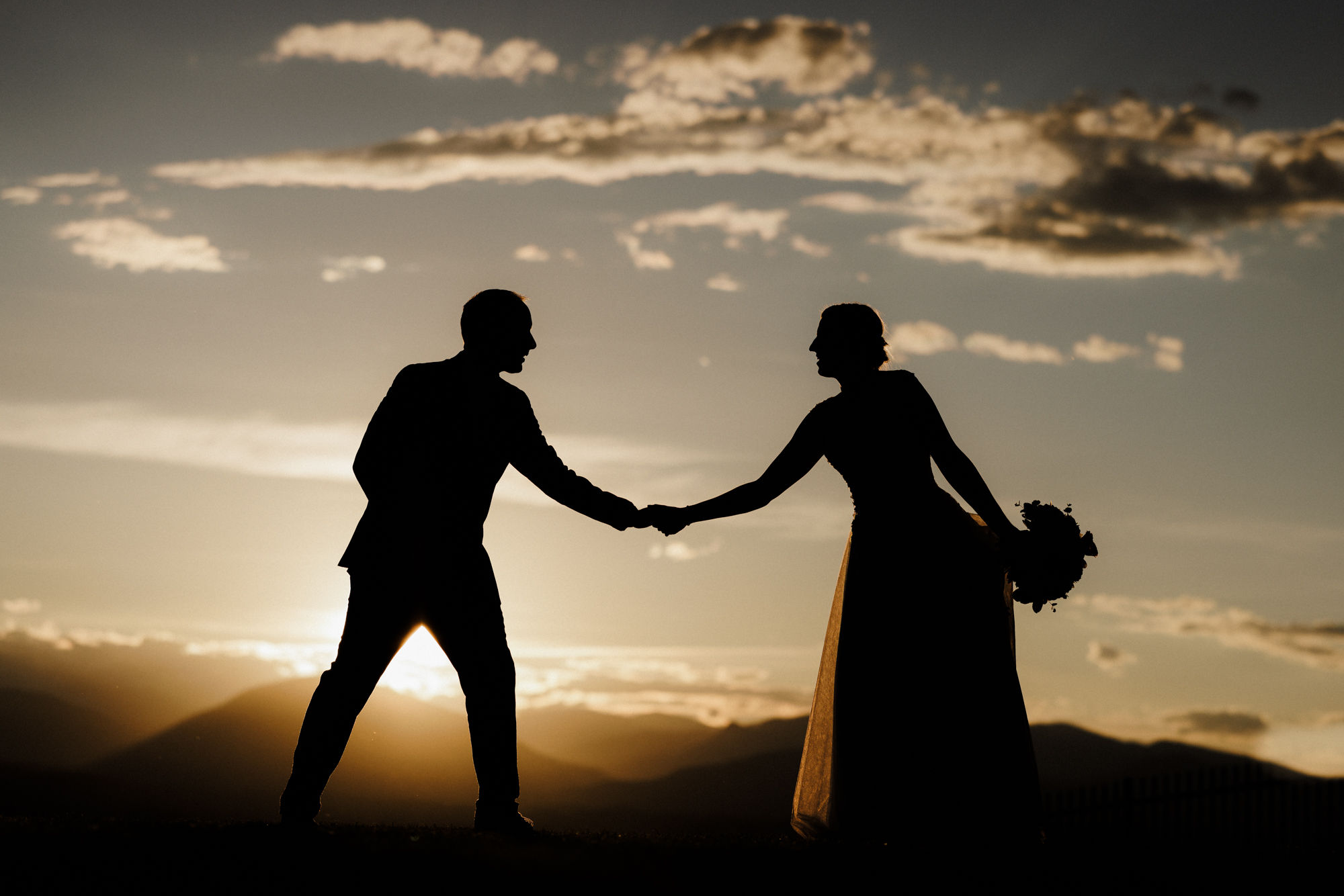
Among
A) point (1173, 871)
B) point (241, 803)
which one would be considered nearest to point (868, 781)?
point (1173, 871)

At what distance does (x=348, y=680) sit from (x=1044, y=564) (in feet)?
14.1

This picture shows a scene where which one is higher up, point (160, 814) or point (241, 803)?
point (160, 814)

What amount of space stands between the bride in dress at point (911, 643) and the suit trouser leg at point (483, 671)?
6.41 feet

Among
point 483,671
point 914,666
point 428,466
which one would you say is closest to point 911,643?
point 914,666

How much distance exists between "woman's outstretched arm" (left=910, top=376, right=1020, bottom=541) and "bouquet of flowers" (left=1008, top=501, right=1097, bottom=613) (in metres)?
0.29

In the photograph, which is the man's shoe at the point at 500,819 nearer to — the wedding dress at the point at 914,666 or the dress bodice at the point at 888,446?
the wedding dress at the point at 914,666

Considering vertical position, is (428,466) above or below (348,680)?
above

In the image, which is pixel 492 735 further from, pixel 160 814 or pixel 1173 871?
pixel 1173 871

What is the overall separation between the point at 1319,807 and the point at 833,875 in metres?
18.3

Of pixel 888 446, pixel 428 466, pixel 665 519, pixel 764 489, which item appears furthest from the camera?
pixel 665 519

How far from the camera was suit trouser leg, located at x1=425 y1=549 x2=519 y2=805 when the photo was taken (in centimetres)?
673

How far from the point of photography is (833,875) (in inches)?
234

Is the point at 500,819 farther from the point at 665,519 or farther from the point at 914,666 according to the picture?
the point at 665,519

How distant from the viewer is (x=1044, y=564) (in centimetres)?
738
